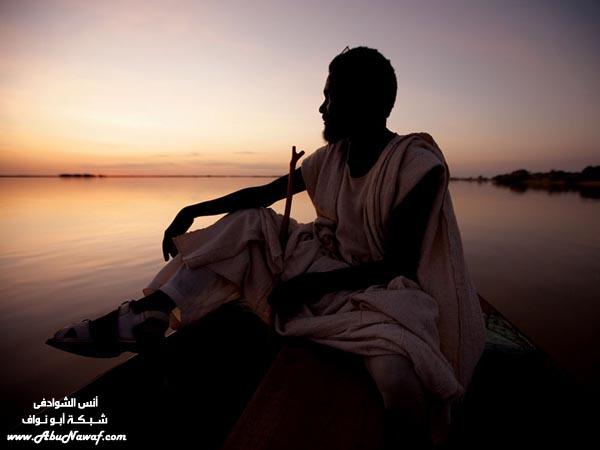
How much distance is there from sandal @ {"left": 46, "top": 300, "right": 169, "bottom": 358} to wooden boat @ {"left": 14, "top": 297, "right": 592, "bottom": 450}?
125 millimetres

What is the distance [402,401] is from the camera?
1.19 metres

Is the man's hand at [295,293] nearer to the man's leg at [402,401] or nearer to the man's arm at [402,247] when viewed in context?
the man's arm at [402,247]

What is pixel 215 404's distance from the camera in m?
2.09

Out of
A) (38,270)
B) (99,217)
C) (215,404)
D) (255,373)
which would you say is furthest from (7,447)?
(99,217)

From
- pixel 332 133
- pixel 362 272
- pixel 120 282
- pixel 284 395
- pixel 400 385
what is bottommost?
pixel 120 282

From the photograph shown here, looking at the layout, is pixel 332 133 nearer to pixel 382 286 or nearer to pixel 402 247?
pixel 402 247

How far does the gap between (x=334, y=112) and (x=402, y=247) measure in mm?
876

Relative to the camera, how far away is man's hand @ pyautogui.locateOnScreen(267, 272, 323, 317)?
1678 millimetres

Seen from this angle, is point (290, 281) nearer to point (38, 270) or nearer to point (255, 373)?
point (255, 373)

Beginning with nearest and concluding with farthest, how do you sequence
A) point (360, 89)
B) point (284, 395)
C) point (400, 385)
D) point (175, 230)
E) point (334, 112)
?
point (400, 385) → point (284, 395) → point (360, 89) → point (334, 112) → point (175, 230)

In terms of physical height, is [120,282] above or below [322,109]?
below

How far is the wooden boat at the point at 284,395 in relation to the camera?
119cm

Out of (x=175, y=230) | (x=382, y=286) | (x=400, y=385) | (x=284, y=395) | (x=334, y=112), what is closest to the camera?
(x=400, y=385)

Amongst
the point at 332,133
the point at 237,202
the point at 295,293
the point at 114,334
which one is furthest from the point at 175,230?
the point at 332,133
